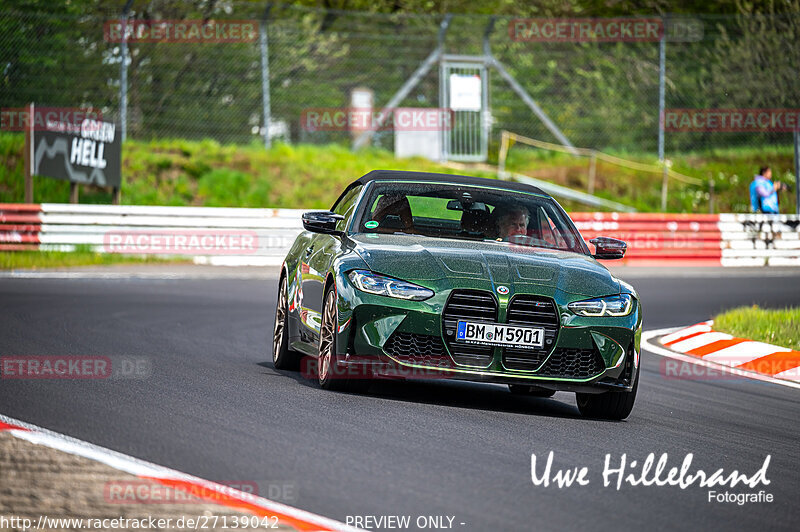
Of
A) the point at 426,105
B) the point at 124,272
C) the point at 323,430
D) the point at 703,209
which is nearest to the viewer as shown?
the point at 323,430

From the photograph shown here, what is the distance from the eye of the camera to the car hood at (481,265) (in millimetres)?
7641

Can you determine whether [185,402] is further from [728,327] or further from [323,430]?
[728,327]

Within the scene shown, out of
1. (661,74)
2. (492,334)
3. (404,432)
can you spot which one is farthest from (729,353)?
(661,74)

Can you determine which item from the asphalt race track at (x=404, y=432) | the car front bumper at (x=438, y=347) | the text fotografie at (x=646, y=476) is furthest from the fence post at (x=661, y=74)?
the text fotografie at (x=646, y=476)

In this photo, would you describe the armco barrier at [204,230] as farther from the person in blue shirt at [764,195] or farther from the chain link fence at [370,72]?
the chain link fence at [370,72]

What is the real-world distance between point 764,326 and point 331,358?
6551mm

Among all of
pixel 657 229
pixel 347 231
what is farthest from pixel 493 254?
pixel 657 229

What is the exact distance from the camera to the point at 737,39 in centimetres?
2791

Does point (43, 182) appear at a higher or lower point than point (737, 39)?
lower

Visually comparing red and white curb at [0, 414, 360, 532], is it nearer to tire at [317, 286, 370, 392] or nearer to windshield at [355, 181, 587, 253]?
tire at [317, 286, 370, 392]

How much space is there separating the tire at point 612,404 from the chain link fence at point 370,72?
17.8 meters

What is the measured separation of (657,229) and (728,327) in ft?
36.6

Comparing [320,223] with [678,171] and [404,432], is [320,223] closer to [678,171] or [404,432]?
[404,432]

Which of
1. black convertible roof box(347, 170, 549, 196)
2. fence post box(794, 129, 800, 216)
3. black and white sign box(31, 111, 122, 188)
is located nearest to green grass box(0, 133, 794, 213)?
black and white sign box(31, 111, 122, 188)
